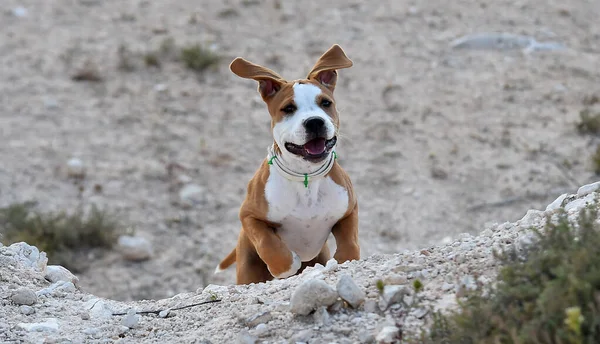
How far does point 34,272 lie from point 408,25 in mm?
8896

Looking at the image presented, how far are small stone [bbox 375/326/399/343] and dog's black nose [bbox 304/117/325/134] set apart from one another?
2062 mm

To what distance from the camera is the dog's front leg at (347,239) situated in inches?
229

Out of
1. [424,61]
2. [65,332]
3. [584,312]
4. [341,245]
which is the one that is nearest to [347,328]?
[584,312]

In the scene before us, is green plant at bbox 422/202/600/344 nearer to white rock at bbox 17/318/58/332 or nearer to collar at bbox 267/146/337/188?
white rock at bbox 17/318/58/332

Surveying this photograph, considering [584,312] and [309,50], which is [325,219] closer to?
[584,312]

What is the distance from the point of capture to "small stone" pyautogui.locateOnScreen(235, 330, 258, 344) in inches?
152

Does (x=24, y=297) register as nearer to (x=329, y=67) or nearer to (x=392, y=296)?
(x=392, y=296)

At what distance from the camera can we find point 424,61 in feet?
40.3

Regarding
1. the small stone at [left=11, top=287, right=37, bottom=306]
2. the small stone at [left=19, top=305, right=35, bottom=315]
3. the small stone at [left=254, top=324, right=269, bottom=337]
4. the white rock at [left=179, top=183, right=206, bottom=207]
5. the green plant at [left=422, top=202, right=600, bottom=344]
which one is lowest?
the white rock at [left=179, top=183, right=206, bottom=207]

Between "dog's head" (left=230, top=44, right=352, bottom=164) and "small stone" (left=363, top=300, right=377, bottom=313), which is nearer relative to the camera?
"small stone" (left=363, top=300, right=377, bottom=313)

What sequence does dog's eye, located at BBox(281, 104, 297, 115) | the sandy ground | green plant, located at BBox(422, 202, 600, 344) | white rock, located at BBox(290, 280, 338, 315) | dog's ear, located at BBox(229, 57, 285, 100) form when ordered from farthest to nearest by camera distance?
the sandy ground, dog's ear, located at BBox(229, 57, 285, 100), dog's eye, located at BBox(281, 104, 297, 115), white rock, located at BBox(290, 280, 338, 315), green plant, located at BBox(422, 202, 600, 344)

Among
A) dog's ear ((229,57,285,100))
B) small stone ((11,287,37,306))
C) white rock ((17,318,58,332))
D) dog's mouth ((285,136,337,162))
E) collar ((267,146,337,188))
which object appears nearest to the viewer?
white rock ((17,318,58,332))

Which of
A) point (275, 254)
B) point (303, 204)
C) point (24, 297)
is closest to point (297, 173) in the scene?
point (303, 204)

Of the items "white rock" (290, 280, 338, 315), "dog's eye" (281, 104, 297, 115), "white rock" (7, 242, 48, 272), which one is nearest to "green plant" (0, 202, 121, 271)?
"white rock" (7, 242, 48, 272)
